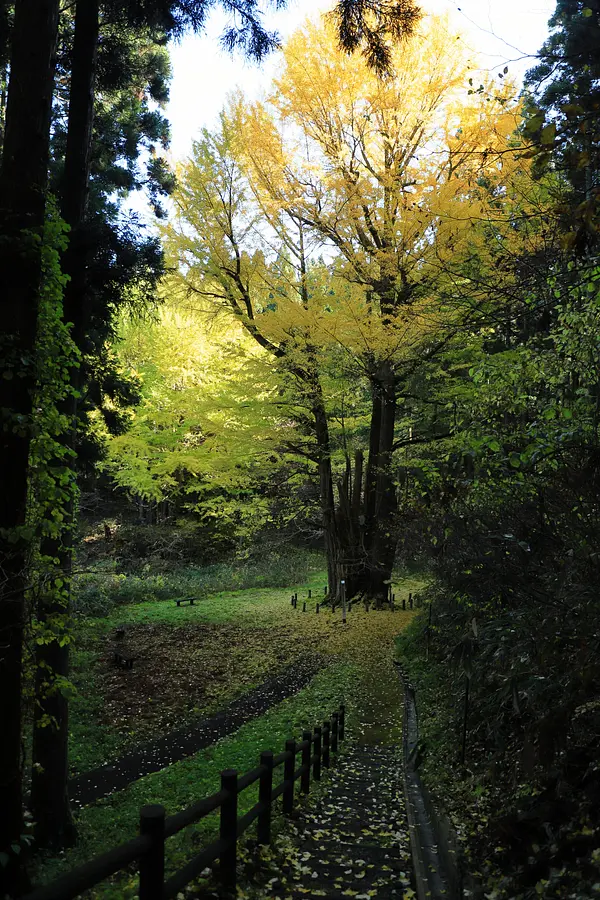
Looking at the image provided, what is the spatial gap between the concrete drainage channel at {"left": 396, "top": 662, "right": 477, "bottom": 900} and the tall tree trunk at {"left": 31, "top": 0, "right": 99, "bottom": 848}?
3108 millimetres

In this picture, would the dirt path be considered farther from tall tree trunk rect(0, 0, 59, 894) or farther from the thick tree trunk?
the thick tree trunk

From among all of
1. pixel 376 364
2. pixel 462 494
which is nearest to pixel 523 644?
pixel 462 494

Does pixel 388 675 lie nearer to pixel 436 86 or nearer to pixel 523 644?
pixel 523 644

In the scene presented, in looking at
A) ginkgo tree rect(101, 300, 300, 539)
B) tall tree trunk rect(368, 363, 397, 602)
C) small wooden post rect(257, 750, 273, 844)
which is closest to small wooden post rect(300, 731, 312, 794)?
small wooden post rect(257, 750, 273, 844)

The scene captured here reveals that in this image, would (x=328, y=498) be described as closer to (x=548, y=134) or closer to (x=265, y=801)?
(x=265, y=801)

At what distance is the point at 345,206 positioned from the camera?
12.0 meters

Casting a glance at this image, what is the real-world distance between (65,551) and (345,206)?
30.7 feet

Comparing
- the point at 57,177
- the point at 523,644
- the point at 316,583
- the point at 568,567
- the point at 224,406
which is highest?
the point at 57,177

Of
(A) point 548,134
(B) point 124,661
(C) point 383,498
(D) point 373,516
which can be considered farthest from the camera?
(D) point 373,516

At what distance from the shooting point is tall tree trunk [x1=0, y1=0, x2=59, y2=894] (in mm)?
3805

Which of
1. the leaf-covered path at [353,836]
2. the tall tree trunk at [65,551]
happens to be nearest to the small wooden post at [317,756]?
the leaf-covered path at [353,836]

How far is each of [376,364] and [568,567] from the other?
9831 mm

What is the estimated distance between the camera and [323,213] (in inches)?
502

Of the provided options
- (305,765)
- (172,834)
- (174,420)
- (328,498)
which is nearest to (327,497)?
(328,498)
